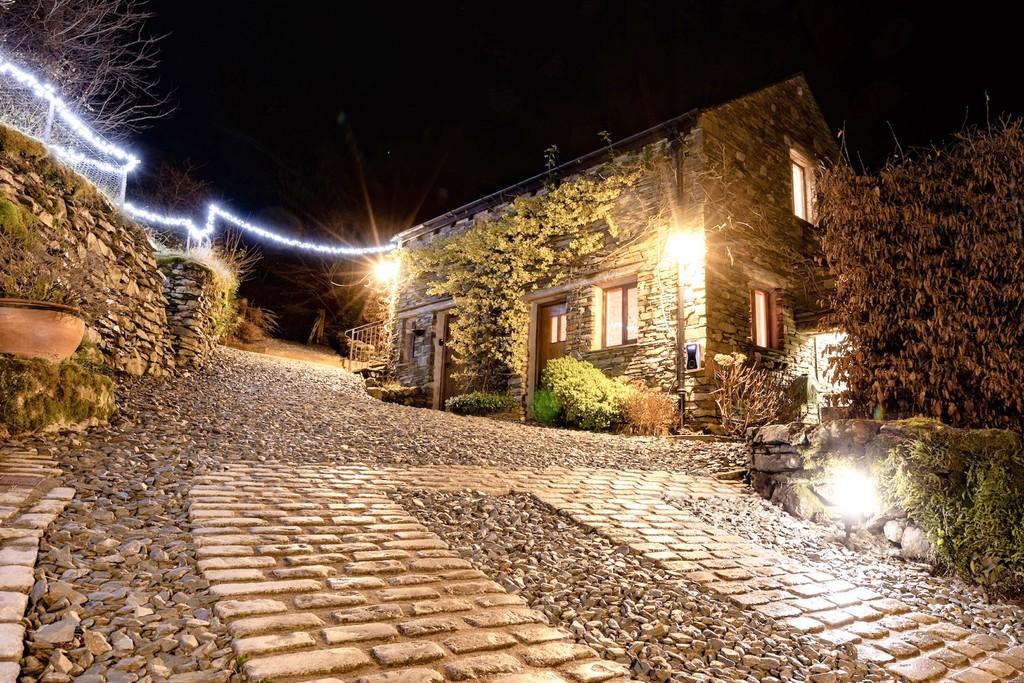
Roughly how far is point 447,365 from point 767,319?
6623 millimetres

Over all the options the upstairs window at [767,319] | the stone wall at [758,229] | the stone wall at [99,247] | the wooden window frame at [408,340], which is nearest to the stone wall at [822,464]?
the stone wall at [758,229]

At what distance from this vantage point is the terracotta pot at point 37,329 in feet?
13.8

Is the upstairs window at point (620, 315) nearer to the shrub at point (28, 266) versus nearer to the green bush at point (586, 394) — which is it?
the green bush at point (586, 394)

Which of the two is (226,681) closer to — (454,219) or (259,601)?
(259,601)

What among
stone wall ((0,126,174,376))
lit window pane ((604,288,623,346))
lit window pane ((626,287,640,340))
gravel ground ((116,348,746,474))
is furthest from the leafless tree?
lit window pane ((626,287,640,340))

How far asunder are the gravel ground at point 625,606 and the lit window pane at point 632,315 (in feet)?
20.1

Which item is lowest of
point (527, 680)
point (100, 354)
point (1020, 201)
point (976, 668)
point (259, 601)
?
point (976, 668)

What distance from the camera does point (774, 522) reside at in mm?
4562

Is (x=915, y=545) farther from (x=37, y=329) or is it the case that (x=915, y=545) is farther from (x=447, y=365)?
(x=447, y=365)

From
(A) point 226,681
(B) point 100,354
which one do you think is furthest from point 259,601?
(B) point 100,354

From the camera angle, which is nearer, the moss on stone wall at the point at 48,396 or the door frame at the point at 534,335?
the moss on stone wall at the point at 48,396

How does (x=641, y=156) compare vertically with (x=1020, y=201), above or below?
above

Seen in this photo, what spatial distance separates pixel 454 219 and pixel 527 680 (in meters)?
11.9

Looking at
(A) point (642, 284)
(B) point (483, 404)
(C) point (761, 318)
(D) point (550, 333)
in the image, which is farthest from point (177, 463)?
(C) point (761, 318)
